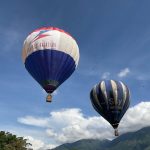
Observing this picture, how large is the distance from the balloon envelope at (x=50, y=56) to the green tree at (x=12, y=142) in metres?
45.5

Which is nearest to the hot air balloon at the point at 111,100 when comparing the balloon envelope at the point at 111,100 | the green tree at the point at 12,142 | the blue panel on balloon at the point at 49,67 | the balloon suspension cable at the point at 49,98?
the balloon envelope at the point at 111,100

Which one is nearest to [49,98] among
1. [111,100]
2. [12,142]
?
[111,100]

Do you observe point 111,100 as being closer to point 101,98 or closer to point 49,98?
point 101,98

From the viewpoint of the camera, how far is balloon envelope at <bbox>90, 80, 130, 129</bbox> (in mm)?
51625

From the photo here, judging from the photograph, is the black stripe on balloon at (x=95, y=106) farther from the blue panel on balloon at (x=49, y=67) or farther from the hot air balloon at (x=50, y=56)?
the blue panel on balloon at (x=49, y=67)

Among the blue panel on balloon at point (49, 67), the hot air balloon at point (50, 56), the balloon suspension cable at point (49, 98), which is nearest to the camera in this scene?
the balloon suspension cable at point (49, 98)

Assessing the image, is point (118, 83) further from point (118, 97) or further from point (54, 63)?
point (54, 63)

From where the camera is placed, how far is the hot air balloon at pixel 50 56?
45.3 metres

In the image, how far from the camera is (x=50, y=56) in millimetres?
45938

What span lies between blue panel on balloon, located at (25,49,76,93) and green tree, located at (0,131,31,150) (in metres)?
46.3

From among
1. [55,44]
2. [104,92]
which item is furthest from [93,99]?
[55,44]

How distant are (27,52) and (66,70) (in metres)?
6.50

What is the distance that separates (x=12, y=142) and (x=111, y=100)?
47.5 meters

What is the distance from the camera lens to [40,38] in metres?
47.5
